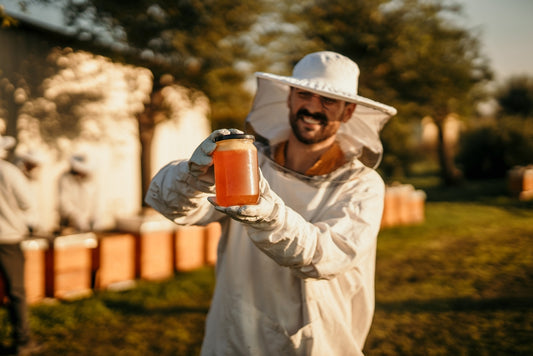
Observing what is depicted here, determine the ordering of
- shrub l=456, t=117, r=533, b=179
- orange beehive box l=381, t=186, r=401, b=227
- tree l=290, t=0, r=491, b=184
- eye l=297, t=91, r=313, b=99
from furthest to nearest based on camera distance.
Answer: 1. shrub l=456, t=117, r=533, b=179
2. orange beehive box l=381, t=186, r=401, b=227
3. tree l=290, t=0, r=491, b=184
4. eye l=297, t=91, r=313, b=99

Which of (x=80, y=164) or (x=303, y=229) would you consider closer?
(x=303, y=229)

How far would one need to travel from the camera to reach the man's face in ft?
6.47

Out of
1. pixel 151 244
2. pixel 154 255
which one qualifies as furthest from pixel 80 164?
pixel 154 255

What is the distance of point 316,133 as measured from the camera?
6.53 feet

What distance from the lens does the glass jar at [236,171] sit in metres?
1.33

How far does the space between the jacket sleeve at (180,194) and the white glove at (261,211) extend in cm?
23

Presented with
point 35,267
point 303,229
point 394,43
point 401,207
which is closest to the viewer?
point 303,229

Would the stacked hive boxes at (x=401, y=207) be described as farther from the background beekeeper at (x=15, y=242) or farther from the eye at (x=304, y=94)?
the eye at (x=304, y=94)

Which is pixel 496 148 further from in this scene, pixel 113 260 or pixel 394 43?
pixel 113 260

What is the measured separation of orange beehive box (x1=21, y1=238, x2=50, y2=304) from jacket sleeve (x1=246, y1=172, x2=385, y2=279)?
13.6ft

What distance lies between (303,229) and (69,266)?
4.50 m

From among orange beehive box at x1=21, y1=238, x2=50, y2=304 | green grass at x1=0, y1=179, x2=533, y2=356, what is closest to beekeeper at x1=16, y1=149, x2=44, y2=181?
orange beehive box at x1=21, y1=238, x2=50, y2=304

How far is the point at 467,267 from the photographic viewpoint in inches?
272

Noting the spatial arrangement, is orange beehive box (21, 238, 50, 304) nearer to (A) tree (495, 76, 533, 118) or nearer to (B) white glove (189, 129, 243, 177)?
(B) white glove (189, 129, 243, 177)
